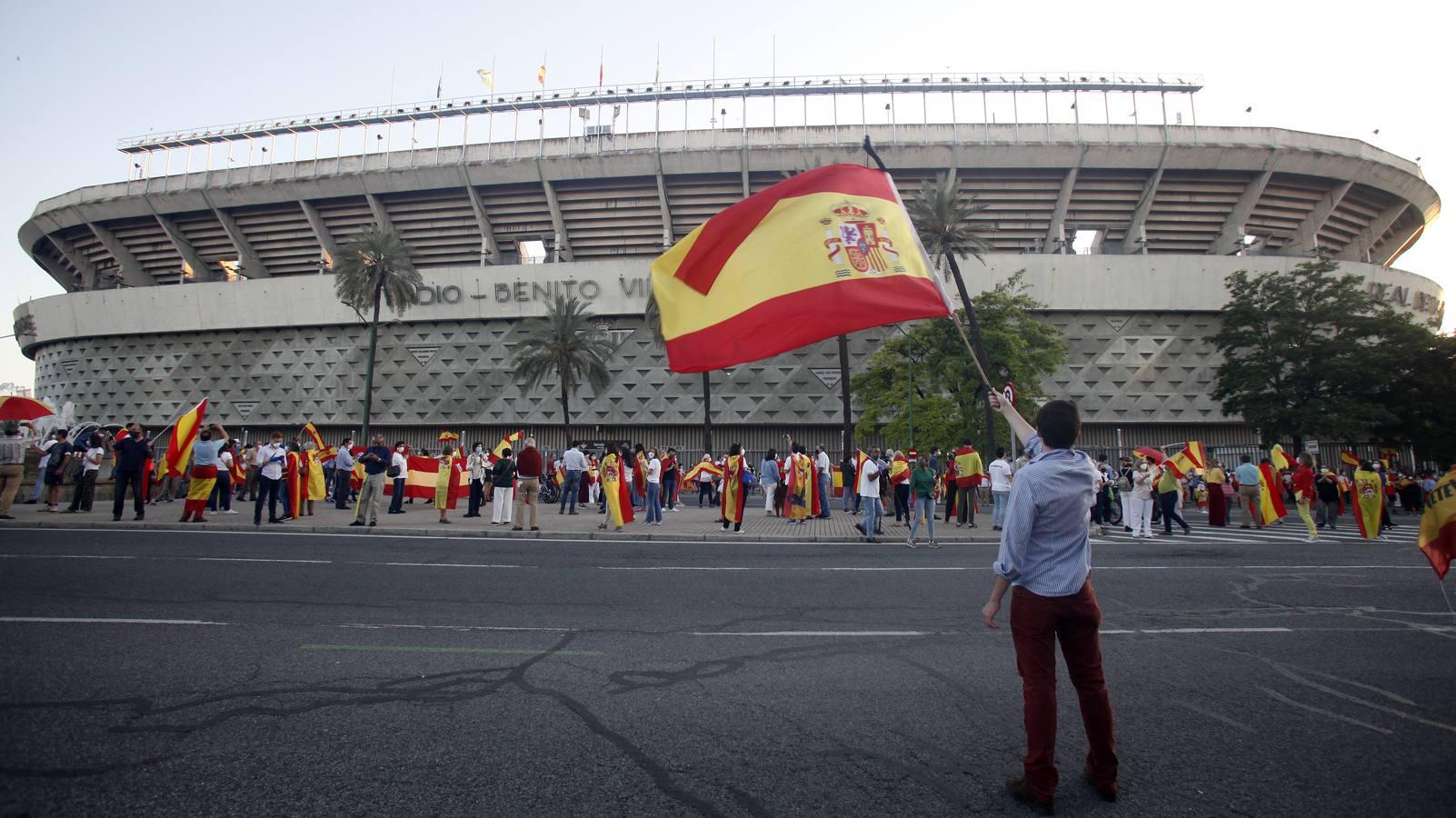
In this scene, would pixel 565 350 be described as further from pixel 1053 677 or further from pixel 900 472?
pixel 1053 677

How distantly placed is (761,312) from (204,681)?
455 cm

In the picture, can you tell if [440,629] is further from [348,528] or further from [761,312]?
[348,528]

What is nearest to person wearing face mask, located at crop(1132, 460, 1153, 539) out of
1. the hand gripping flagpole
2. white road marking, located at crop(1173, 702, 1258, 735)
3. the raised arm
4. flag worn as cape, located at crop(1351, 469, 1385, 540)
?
flag worn as cape, located at crop(1351, 469, 1385, 540)

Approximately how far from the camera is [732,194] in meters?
42.6

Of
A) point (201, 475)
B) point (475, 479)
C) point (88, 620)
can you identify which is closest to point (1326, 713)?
point (88, 620)

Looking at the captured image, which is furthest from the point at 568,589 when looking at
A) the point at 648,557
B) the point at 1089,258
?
the point at 1089,258

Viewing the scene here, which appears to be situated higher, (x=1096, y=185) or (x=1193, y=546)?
(x=1096, y=185)

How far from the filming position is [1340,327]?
32.9 metres

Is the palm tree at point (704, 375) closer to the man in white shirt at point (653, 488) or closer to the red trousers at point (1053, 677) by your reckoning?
the man in white shirt at point (653, 488)

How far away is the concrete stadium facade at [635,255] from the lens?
40.6m

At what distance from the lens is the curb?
551 inches

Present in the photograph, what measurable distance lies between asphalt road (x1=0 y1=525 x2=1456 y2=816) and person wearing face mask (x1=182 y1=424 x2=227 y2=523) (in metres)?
6.62

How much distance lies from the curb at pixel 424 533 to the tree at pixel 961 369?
17170mm

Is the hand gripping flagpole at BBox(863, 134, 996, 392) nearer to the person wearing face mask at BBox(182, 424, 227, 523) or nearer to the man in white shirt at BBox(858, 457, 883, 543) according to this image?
the man in white shirt at BBox(858, 457, 883, 543)
